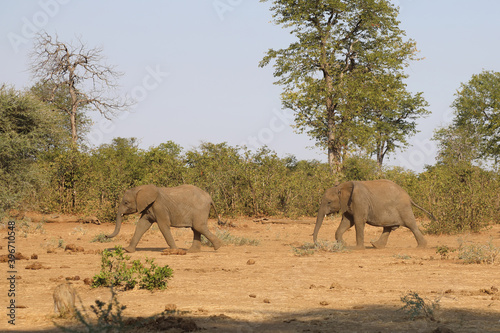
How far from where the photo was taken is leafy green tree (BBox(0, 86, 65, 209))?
18828 millimetres

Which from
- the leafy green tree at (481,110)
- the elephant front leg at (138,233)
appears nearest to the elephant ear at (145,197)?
the elephant front leg at (138,233)

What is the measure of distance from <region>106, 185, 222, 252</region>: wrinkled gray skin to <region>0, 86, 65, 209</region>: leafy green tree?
21.9 ft

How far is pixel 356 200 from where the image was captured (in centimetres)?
1469

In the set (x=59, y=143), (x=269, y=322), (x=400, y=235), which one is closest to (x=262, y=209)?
(x=400, y=235)

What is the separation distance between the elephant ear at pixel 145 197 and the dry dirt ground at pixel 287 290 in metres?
1.07

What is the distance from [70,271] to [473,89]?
151 ft

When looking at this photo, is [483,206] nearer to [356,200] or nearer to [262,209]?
[356,200]

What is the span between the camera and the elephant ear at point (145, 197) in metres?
13.7

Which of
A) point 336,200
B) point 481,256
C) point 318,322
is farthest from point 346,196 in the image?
point 318,322

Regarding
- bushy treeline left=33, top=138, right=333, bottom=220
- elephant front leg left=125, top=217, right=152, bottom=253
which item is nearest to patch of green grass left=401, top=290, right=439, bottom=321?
elephant front leg left=125, top=217, right=152, bottom=253

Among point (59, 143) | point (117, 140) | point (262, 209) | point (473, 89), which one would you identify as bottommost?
point (262, 209)

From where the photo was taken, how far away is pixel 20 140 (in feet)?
61.5

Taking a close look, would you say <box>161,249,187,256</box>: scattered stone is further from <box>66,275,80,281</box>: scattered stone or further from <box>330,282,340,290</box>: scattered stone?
<box>330,282,340,290</box>: scattered stone

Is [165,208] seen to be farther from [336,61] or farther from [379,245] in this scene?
[336,61]
